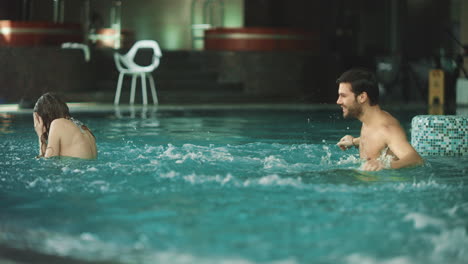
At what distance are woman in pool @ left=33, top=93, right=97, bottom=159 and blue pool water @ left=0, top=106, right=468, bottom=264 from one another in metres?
0.11

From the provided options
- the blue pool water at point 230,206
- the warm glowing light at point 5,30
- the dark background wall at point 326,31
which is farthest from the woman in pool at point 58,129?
the dark background wall at point 326,31

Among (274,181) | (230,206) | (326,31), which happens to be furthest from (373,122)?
(326,31)

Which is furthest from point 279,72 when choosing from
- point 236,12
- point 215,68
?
point 236,12

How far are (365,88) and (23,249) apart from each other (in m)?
3.10

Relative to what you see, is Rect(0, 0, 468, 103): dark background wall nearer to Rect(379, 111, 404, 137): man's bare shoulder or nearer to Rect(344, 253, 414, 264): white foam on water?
Rect(379, 111, 404, 137): man's bare shoulder

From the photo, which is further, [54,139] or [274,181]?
[54,139]

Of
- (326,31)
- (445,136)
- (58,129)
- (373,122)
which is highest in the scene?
(326,31)

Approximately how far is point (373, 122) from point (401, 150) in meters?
0.33

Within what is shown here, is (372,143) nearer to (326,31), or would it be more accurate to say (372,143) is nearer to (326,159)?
(326,159)

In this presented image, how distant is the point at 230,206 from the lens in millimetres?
4762

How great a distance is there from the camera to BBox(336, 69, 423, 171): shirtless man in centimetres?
579

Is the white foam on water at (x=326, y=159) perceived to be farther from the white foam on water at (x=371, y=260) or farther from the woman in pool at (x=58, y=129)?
the white foam on water at (x=371, y=260)

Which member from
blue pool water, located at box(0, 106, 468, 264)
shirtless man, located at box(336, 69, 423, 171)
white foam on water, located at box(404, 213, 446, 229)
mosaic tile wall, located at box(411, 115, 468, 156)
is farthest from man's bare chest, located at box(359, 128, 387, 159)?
mosaic tile wall, located at box(411, 115, 468, 156)

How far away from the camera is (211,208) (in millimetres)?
4691
